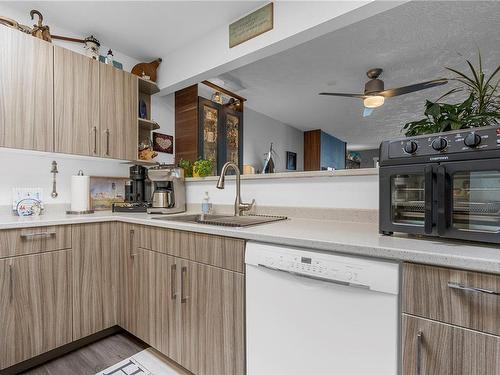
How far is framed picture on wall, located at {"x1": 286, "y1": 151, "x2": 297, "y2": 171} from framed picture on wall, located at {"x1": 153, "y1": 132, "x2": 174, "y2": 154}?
173 cm

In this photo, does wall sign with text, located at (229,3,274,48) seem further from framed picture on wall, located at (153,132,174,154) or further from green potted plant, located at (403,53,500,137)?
green potted plant, located at (403,53,500,137)

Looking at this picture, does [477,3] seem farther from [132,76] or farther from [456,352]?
[132,76]

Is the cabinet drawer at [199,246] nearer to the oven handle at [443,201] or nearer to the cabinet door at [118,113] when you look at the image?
the oven handle at [443,201]

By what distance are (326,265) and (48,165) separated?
224 centimetres

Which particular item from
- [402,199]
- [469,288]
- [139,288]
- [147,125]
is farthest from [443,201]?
[147,125]

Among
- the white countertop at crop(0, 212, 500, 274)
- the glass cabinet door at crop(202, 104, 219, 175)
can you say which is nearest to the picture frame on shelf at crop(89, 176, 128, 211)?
the glass cabinet door at crop(202, 104, 219, 175)

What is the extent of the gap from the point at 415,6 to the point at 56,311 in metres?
3.11

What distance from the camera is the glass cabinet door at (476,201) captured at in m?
0.82

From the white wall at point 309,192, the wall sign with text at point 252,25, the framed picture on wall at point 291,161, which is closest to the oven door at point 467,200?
the white wall at point 309,192

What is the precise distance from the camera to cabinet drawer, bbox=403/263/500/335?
2.19ft

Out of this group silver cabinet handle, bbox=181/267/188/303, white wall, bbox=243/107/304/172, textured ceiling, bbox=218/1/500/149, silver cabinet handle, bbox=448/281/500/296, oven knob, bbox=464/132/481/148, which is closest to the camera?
silver cabinet handle, bbox=448/281/500/296

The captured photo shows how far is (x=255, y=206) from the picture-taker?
1.95 m

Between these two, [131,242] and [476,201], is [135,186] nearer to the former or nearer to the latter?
[131,242]

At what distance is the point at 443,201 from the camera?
86 cm
